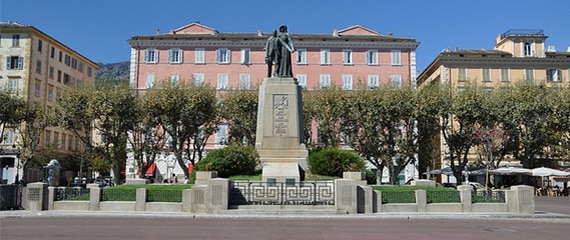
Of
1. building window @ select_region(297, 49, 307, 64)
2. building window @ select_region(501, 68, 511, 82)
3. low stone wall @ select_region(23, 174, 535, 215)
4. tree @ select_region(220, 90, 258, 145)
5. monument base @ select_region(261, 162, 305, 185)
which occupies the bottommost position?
low stone wall @ select_region(23, 174, 535, 215)

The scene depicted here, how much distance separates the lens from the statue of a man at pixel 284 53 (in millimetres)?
27344

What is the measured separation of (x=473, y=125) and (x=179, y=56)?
3144 centimetres

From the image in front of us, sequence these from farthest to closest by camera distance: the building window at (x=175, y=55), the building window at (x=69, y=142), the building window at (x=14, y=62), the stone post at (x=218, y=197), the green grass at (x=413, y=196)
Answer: the building window at (x=69, y=142) → the building window at (x=14, y=62) → the building window at (x=175, y=55) → the green grass at (x=413, y=196) → the stone post at (x=218, y=197)

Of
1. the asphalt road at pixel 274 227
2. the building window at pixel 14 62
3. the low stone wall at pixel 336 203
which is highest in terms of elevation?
the building window at pixel 14 62

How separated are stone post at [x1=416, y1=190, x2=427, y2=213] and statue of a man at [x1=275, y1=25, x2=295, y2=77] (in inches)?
396

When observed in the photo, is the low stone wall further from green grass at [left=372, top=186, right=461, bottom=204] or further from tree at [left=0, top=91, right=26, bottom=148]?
tree at [left=0, top=91, right=26, bottom=148]

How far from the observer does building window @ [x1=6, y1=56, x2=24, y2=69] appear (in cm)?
6041

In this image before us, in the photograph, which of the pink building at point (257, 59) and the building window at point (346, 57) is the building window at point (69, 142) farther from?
the building window at point (346, 57)

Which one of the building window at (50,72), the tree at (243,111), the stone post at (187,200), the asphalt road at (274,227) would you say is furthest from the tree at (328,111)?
the building window at (50,72)

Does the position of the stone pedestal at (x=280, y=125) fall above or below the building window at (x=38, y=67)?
below

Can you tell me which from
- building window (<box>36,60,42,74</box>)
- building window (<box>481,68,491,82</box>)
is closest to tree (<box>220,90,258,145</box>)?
building window (<box>481,68,491,82</box>)

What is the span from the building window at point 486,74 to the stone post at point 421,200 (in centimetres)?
4329

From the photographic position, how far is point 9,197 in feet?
69.5

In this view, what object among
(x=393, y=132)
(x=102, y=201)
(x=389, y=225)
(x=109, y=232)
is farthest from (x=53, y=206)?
(x=393, y=132)
